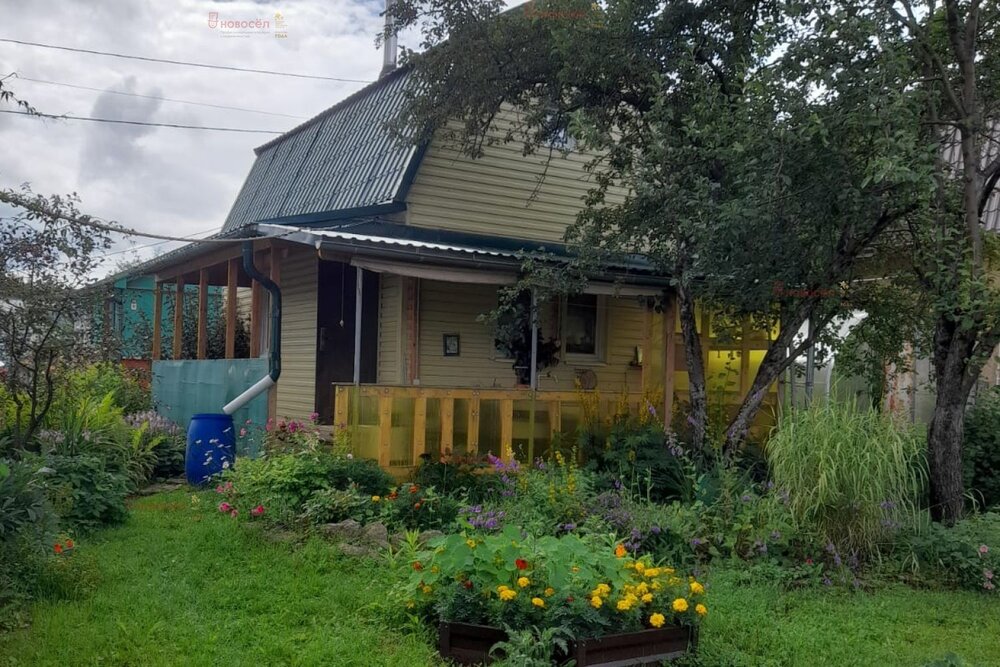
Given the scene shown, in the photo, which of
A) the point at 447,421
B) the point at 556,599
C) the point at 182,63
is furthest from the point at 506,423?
the point at 182,63

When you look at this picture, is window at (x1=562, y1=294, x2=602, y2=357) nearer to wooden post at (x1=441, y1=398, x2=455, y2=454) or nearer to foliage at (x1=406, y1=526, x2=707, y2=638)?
wooden post at (x1=441, y1=398, x2=455, y2=454)

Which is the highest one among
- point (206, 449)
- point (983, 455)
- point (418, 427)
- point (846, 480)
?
point (418, 427)

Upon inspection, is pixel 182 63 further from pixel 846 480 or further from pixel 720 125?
pixel 846 480

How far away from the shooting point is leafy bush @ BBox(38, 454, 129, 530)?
272 inches

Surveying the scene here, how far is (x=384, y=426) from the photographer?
27.5 feet

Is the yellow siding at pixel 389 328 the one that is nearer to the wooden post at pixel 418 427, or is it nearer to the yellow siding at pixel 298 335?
the yellow siding at pixel 298 335

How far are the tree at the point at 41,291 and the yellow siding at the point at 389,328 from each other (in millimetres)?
4091

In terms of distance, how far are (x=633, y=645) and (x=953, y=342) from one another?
5005 mm

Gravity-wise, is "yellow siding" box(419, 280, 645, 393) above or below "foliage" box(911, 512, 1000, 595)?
above

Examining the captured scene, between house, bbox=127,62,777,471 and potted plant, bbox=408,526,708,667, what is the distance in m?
3.63

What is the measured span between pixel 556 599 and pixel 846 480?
3203mm

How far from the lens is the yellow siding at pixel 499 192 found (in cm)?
1115

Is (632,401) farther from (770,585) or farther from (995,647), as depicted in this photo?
(995,647)

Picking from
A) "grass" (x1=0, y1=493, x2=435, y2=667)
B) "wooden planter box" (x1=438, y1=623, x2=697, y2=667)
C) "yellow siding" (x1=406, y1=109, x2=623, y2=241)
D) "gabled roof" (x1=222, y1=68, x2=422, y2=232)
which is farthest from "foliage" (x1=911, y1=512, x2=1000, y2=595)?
"gabled roof" (x1=222, y1=68, x2=422, y2=232)
